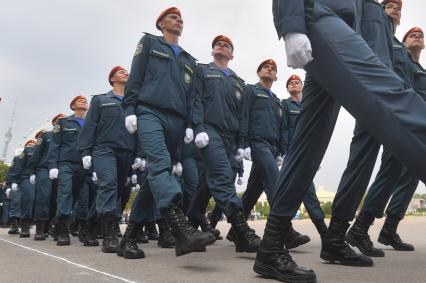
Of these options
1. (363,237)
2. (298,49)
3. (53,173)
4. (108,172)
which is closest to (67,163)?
(53,173)

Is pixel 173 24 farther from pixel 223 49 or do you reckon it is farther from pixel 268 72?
pixel 268 72

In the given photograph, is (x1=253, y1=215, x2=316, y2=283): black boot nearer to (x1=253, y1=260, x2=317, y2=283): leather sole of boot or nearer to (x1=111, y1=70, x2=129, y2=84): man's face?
(x1=253, y1=260, x2=317, y2=283): leather sole of boot

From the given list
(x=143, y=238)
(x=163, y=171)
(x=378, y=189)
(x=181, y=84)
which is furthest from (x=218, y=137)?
(x=143, y=238)

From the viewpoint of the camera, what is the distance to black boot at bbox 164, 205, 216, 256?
279 cm

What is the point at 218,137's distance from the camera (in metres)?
4.43

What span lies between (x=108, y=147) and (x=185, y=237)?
2.31 m

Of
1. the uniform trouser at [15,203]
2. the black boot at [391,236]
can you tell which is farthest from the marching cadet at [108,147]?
the uniform trouser at [15,203]

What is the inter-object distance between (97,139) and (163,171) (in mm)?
1953

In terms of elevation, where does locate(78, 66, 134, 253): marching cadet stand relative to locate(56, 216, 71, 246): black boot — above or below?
above

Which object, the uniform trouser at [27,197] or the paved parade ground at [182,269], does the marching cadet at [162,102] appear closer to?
the paved parade ground at [182,269]

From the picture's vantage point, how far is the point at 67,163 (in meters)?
6.15

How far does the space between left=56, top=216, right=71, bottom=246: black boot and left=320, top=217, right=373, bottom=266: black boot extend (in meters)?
3.49

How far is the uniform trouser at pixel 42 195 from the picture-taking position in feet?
22.2

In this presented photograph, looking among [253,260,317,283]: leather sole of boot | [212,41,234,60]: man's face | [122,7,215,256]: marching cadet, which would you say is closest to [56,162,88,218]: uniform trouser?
[122,7,215,256]: marching cadet
